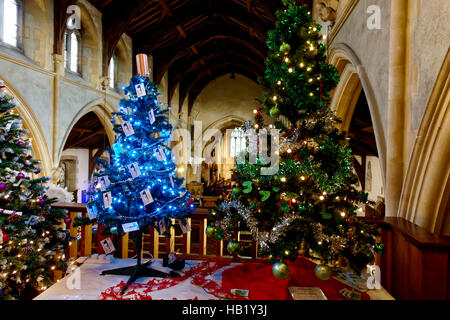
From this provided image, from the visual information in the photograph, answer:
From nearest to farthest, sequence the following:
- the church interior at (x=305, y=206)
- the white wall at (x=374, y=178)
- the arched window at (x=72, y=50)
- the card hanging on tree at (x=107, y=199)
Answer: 1. the church interior at (x=305, y=206)
2. the card hanging on tree at (x=107, y=199)
3. the white wall at (x=374, y=178)
4. the arched window at (x=72, y=50)

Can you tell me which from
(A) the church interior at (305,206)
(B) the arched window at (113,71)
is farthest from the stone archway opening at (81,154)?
(A) the church interior at (305,206)

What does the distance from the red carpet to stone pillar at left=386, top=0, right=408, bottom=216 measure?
0.82 meters

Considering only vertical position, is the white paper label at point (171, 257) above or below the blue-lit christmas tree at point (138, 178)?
below

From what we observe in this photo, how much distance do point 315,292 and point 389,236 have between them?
2.31ft

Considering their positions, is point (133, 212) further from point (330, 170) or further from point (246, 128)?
point (330, 170)

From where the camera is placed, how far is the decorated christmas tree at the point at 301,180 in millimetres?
1768

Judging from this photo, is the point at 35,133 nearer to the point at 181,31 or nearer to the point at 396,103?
the point at 396,103

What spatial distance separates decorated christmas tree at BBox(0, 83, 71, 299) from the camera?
226 centimetres

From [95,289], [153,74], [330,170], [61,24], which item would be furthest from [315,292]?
[153,74]

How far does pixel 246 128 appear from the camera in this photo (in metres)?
1.94

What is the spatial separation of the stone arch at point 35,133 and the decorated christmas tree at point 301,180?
476cm

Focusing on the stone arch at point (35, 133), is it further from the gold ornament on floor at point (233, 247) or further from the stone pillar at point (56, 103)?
the gold ornament on floor at point (233, 247)

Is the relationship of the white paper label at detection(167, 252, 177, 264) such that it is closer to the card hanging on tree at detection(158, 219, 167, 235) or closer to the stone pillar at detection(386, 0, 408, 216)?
the card hanging on tree at detection(158, 219, 167, 235)

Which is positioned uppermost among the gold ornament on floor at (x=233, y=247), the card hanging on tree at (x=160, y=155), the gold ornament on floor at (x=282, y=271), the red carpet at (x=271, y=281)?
the card hanging on tree at (x=160, y=155)
